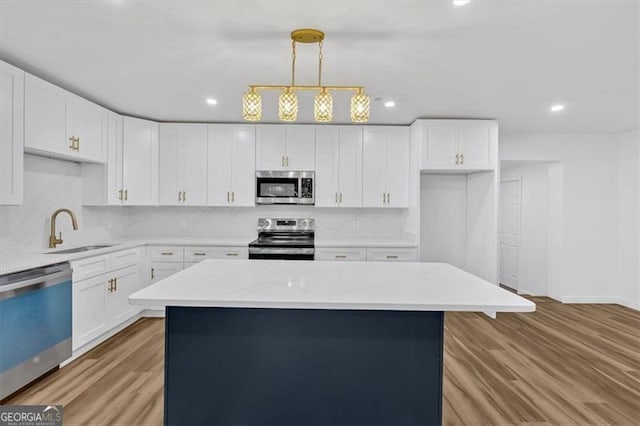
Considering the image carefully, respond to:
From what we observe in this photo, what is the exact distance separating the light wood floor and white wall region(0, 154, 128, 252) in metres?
1.15

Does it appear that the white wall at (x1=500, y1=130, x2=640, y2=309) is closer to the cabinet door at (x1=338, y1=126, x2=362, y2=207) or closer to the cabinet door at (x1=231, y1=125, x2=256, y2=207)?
the cabinet door at (x1=338, y1=126, x2=362, y2=207)

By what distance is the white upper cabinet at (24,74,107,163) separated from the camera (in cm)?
295

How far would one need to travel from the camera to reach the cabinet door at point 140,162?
4.39m

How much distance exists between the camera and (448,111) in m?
4.16

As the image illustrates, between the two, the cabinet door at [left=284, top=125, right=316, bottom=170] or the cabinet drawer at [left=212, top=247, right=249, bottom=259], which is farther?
the cabinet door at [left=284, top=125, right=316, bottom=170]

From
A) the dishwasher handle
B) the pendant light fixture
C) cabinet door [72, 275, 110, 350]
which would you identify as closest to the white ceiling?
the pendant light fixture

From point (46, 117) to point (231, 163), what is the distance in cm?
204

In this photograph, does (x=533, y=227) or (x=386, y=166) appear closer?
(x=386, y=166)

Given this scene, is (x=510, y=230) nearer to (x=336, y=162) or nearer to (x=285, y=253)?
(x=336, y=162)

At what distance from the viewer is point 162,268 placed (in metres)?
4.43

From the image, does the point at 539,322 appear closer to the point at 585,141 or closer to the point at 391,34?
the point at 585,141

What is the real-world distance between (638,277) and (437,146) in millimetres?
3367

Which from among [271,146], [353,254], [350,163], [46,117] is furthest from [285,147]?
[46,117]

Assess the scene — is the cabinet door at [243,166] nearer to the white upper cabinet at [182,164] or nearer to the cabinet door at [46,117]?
the white upper cabinet at [182,164]
